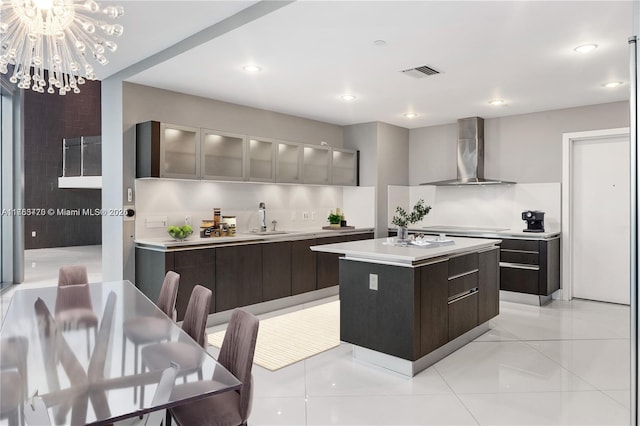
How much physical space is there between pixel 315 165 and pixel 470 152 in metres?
2.30

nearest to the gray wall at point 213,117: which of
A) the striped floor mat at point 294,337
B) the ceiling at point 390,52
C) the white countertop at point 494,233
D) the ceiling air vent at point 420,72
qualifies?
the ceiling at point 390,52

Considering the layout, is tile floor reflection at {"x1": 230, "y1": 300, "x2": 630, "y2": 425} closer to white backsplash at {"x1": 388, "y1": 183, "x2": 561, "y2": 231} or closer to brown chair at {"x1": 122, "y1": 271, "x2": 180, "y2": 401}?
brown chair at {"x1": 122, "y1": 271, "x2": 180, "y2": 401}

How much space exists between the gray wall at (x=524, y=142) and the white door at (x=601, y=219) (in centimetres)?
25

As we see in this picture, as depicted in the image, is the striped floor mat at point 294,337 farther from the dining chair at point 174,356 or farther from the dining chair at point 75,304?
the dining chair at point 174,356

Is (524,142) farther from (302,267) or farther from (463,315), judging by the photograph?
(302,267)

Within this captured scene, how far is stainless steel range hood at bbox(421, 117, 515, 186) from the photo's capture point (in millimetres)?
6363

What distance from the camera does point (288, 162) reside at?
578cm

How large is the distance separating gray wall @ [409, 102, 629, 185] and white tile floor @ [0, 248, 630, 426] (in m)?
2.56

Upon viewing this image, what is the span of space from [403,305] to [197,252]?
7.17 feet

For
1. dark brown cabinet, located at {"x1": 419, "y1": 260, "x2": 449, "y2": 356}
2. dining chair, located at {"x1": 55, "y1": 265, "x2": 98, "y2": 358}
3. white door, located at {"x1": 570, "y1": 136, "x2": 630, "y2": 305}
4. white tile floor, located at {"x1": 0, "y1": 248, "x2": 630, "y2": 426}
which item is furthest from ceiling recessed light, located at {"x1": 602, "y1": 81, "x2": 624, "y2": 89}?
dining chair, located at {"x1": 55, "y1": 265, "x2": 98, "y2": 358}

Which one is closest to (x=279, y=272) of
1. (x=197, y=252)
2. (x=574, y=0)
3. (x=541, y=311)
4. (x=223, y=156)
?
(x=197, y=252)

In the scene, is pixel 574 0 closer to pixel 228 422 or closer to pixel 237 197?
pixel 228 422

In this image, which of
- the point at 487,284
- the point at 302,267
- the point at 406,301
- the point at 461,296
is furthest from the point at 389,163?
the point at 406,301

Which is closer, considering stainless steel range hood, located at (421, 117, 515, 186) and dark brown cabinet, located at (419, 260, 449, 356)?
dark brown cabinet, located at (419, 260, 449, 356)
